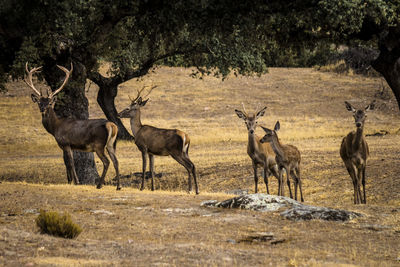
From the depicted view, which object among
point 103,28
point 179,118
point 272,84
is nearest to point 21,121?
point 179,118

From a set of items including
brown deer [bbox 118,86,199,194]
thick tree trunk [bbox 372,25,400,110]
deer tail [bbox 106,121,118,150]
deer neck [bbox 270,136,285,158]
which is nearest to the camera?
brown deer [bbox 118,86,199,194]

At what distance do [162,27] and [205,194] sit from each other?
212 inches

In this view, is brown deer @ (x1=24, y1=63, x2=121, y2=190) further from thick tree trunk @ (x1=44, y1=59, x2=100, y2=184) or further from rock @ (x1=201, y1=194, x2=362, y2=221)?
rock @ (x1=201, y1=194, x2=362, y2=221)

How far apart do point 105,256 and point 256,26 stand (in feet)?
36.0

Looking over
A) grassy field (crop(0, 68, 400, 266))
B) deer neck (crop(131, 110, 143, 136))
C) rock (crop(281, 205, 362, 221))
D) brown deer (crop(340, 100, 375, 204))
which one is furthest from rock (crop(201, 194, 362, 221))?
deer neck (crop(131, 110, 143, 136))

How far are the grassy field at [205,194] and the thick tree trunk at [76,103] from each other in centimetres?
153

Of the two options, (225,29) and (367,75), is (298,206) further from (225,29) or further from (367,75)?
(367,75)

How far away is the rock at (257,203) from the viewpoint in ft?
43.6

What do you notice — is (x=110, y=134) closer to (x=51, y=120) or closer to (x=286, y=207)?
(x=51, y=120)

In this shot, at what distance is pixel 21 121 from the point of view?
41719 mm

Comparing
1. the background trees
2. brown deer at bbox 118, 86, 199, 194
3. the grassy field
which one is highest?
the background trees

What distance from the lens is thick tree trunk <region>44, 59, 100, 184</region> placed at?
20484mm

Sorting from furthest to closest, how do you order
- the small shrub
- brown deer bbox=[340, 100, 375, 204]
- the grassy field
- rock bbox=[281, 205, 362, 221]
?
brown deer bbox=[340, 100, 375, 204] < rock bbox=[281, 205, 362, 221] < the small shrub < the grassy field

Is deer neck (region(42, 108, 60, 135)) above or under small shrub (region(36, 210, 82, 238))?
above
